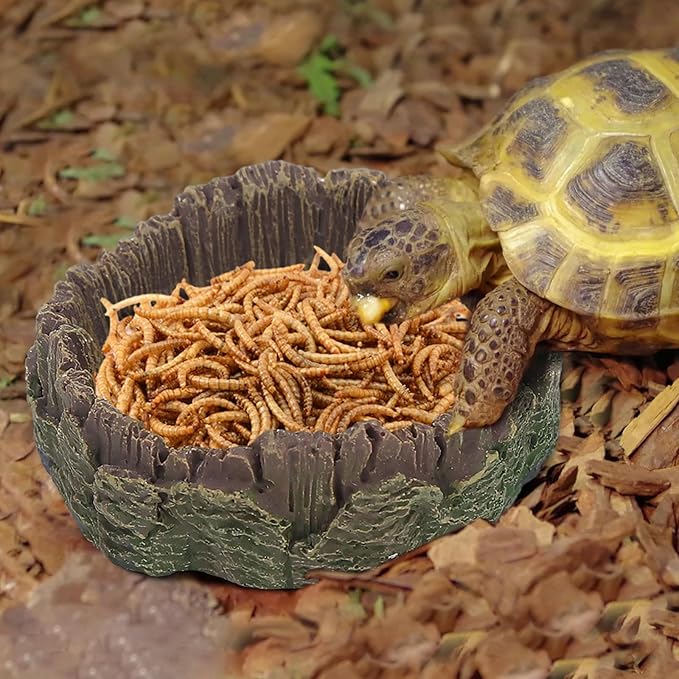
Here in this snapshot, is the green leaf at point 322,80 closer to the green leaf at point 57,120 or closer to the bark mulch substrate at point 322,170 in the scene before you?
the bark mulch substrate at point 322,170

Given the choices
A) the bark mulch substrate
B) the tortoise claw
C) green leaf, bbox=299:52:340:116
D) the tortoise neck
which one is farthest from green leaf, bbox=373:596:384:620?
green leaf, bbox=299:52:340:116

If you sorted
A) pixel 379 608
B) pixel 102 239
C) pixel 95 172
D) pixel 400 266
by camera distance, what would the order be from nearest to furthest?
pixel 379 608
pixel 400 266
pixel 102 239
pixel 95 172

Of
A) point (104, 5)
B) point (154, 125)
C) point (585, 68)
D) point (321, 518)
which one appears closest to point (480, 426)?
point (321, 518)

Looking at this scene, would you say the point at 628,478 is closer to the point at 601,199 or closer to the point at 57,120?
the point at 601,199

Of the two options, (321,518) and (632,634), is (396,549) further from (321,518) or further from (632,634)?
(632,634)

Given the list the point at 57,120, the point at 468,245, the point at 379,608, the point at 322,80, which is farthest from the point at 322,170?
the point at 379,608

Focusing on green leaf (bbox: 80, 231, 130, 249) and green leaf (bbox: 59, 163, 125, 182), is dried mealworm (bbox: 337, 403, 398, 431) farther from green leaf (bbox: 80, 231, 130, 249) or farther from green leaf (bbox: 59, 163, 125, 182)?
green leaf (bbox: 59, 163, 125, 182)
